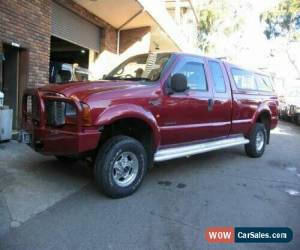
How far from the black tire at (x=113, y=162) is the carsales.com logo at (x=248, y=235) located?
132 cm

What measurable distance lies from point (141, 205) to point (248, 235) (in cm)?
137

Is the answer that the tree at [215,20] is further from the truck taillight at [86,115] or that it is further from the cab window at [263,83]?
the truck taillight at [86,115]

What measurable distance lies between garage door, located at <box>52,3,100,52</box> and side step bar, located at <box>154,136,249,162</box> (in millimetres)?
5694

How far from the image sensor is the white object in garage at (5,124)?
7111 millimetres

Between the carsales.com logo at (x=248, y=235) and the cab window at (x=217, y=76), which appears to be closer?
the carsales.com logo at (x=248, y=235)

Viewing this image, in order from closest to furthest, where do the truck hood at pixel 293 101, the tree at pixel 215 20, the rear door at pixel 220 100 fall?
1. the rear door at pixel 220 100
2. the truck hood at pixel 293 101
3. the tree at pixel 215 20

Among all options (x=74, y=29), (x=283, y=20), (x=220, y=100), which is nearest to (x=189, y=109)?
(x=220, y=100)

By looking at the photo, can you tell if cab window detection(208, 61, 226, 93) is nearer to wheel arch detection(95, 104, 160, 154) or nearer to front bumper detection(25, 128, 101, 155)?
wheel arch detection(95, 104, 160, 154)

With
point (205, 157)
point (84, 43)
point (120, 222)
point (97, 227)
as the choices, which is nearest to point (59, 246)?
point (97, 227)

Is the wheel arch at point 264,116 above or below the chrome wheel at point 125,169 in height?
above

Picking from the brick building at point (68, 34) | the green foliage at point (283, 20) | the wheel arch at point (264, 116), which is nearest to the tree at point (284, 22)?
the green foliage at point (283, 20)

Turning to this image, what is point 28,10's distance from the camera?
27.6 feet

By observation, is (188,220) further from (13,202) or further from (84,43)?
(84,43)

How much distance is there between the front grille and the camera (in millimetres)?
4523
